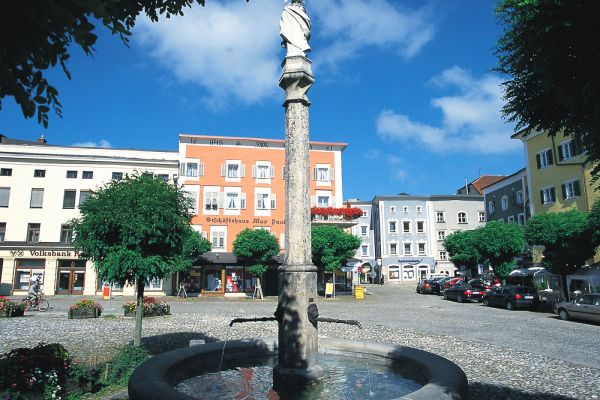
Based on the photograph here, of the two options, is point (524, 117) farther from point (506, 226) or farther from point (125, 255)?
point (506, 226)

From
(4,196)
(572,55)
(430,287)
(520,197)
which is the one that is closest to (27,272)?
(4,196)

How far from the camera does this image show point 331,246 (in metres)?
34.9

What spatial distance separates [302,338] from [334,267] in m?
28.1

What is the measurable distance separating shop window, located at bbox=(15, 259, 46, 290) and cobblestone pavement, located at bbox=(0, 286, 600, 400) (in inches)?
616

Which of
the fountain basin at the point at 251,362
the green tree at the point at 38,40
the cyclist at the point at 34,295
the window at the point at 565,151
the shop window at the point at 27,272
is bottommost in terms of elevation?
the fountain basin at the point at 251,362

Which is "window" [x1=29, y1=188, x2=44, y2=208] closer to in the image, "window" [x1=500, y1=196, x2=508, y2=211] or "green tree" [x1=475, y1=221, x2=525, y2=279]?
"green tree" [x1=475, y1=221, x2=525, y2=279]

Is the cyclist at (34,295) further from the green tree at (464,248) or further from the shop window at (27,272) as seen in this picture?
the green tree at (464,248)

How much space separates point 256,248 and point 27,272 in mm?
19712

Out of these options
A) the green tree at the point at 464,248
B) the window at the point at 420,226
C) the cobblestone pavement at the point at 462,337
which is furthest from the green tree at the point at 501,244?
the window at the point at 420,226

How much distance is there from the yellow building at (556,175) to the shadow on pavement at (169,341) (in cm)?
2798

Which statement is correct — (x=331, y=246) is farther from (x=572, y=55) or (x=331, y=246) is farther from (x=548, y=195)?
(x=572, y=55)

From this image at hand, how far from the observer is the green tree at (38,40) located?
2803 mm

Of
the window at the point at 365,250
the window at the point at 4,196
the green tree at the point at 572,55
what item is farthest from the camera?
the window at the point at 365,250

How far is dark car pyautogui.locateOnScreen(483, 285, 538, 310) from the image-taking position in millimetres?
25734
